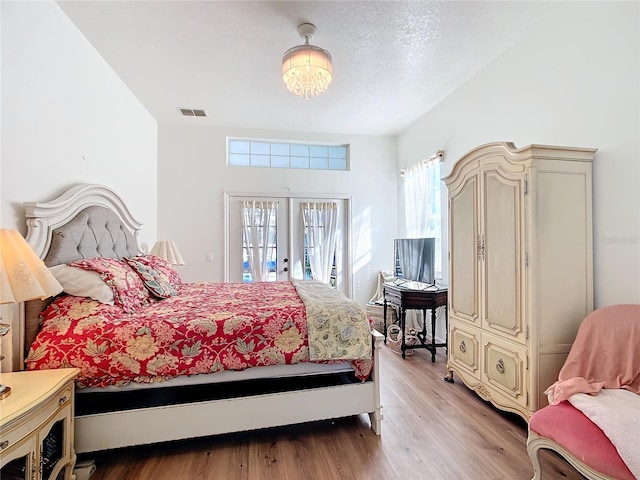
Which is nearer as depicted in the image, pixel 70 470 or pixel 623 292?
pixel 70 470

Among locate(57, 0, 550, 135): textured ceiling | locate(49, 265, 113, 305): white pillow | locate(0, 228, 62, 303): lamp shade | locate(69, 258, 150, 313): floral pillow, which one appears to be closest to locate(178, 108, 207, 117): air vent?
locate(57, 0, 550, 135): textured ceiling

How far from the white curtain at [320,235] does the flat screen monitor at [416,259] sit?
1032 millimetres

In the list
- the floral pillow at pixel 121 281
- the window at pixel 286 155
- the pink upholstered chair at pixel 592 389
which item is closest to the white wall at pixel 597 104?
the pink upholstered chair at pixel 592 389

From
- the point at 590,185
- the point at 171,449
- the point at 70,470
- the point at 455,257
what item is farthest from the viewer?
the point at 455,257

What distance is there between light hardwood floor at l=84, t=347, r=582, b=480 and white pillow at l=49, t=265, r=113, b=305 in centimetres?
95

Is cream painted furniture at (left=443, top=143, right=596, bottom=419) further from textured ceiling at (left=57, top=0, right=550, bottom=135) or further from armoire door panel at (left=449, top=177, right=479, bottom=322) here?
textured ceiling at (left=57, top=0, right=550, bottom=135)

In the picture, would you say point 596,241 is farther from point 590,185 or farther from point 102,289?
point 102,289

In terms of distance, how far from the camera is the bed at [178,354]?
1771mm

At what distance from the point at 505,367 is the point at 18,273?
2843mm

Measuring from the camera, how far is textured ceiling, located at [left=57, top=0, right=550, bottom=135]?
232cm

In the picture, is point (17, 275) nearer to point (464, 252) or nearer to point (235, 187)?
point (464, 252)

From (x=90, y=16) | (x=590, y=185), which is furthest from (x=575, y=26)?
(x=90, y=16)

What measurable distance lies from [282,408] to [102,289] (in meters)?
1.33

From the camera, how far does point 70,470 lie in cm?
163
